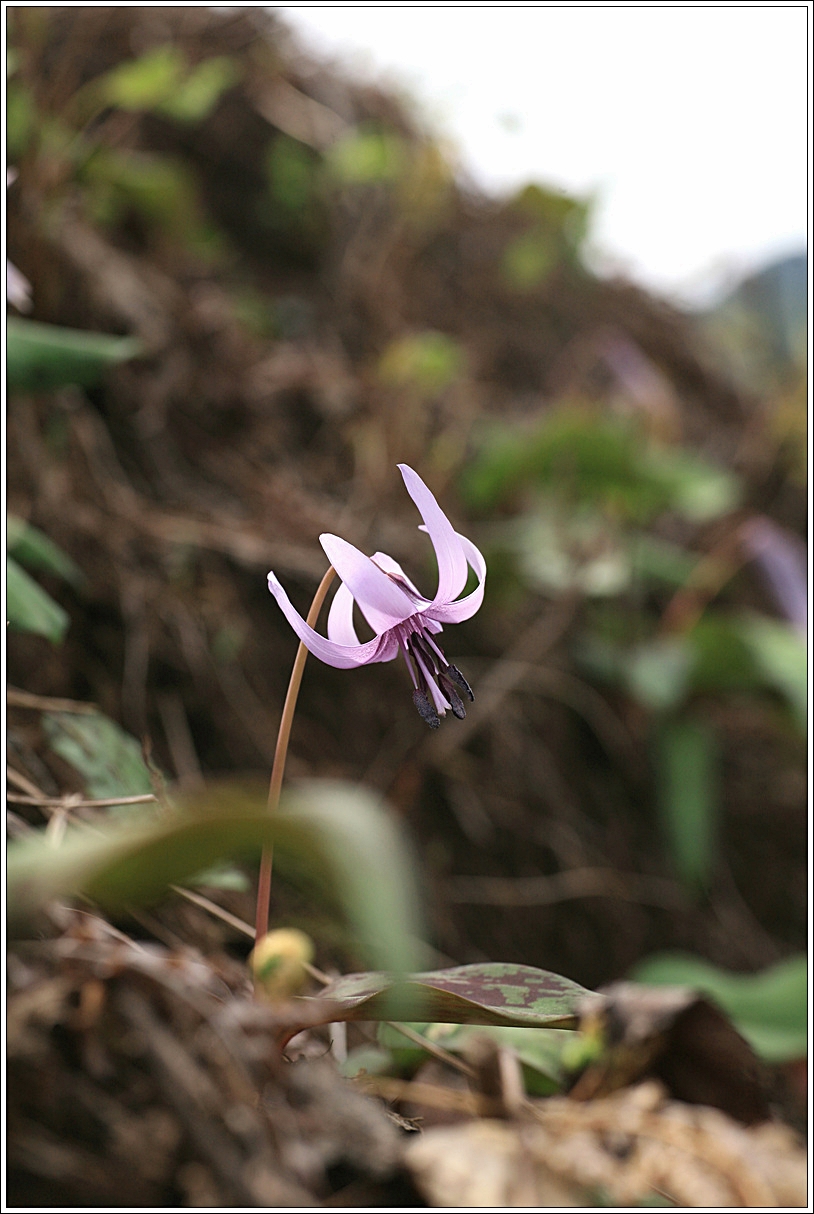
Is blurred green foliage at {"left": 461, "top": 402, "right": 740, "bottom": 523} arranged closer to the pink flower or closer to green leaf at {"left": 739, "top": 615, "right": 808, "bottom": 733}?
green leaf at {"left": 739, "top": 615, "right": 808, "bottom": 733}

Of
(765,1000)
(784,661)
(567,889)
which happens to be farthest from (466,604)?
(784,661)

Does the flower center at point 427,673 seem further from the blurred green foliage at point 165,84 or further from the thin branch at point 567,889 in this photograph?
the blurred green foliage at point 165,84

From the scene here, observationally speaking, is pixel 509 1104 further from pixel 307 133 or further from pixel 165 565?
pixel 307 133

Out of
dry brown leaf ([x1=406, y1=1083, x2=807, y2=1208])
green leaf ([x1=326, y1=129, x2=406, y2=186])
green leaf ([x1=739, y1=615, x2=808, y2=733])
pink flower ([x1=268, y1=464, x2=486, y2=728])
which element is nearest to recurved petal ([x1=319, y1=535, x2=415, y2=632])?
pink flower ([x1=268, y1=464, x2=486, y2=728])

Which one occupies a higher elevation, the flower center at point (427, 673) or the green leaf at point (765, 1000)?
the flower center at point (427, 673)

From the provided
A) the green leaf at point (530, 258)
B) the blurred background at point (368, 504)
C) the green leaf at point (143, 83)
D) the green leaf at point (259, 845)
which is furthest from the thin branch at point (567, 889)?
the green leaf at point (530, 258)

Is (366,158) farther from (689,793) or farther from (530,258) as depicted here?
(689,793)

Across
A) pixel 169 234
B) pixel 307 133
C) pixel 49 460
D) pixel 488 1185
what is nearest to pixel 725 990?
pixel 488 1185
